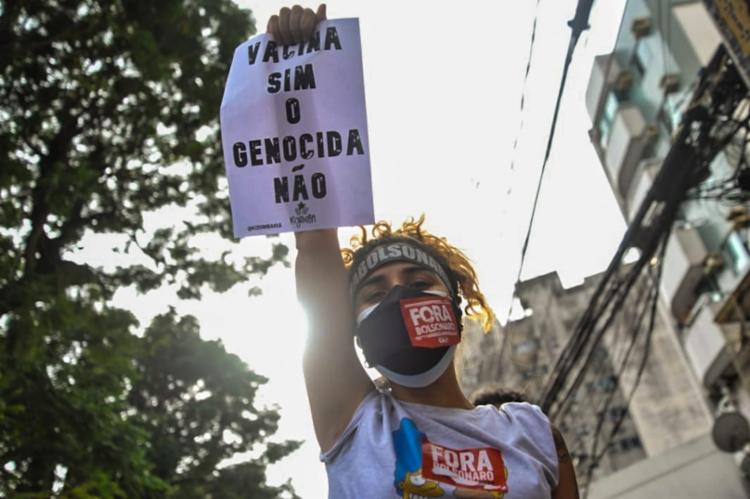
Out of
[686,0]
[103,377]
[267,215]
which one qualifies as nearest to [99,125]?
[103,377]

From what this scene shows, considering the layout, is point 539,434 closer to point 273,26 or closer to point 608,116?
point 273,26

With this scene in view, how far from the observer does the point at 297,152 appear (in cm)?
187

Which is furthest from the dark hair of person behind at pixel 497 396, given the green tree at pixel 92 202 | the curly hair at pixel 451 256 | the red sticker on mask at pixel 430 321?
the green tree at pixel 92 202

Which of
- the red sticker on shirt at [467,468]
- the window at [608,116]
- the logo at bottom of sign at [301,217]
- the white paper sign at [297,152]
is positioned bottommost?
the red sticker on shirt at [467,468]

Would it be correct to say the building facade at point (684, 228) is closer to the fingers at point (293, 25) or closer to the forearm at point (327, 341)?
the fingers at point (293, 25)

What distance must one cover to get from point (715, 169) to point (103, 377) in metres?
10.9

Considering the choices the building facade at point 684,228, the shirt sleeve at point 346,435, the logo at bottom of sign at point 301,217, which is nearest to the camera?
the shirt sleeve at point 346,435

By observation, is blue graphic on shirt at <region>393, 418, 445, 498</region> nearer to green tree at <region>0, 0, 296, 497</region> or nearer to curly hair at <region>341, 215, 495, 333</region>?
curly hair at <region>341, 215, 495, 333</region>

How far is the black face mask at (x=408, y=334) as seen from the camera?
1704mm

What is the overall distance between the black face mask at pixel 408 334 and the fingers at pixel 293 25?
839 mm

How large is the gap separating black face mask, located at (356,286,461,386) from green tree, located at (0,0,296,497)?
4787mm

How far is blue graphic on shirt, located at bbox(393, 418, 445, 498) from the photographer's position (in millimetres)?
1438

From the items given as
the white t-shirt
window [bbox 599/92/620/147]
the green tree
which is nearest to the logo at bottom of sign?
the white t-shirt

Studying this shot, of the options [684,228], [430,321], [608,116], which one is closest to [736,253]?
[684,228]
